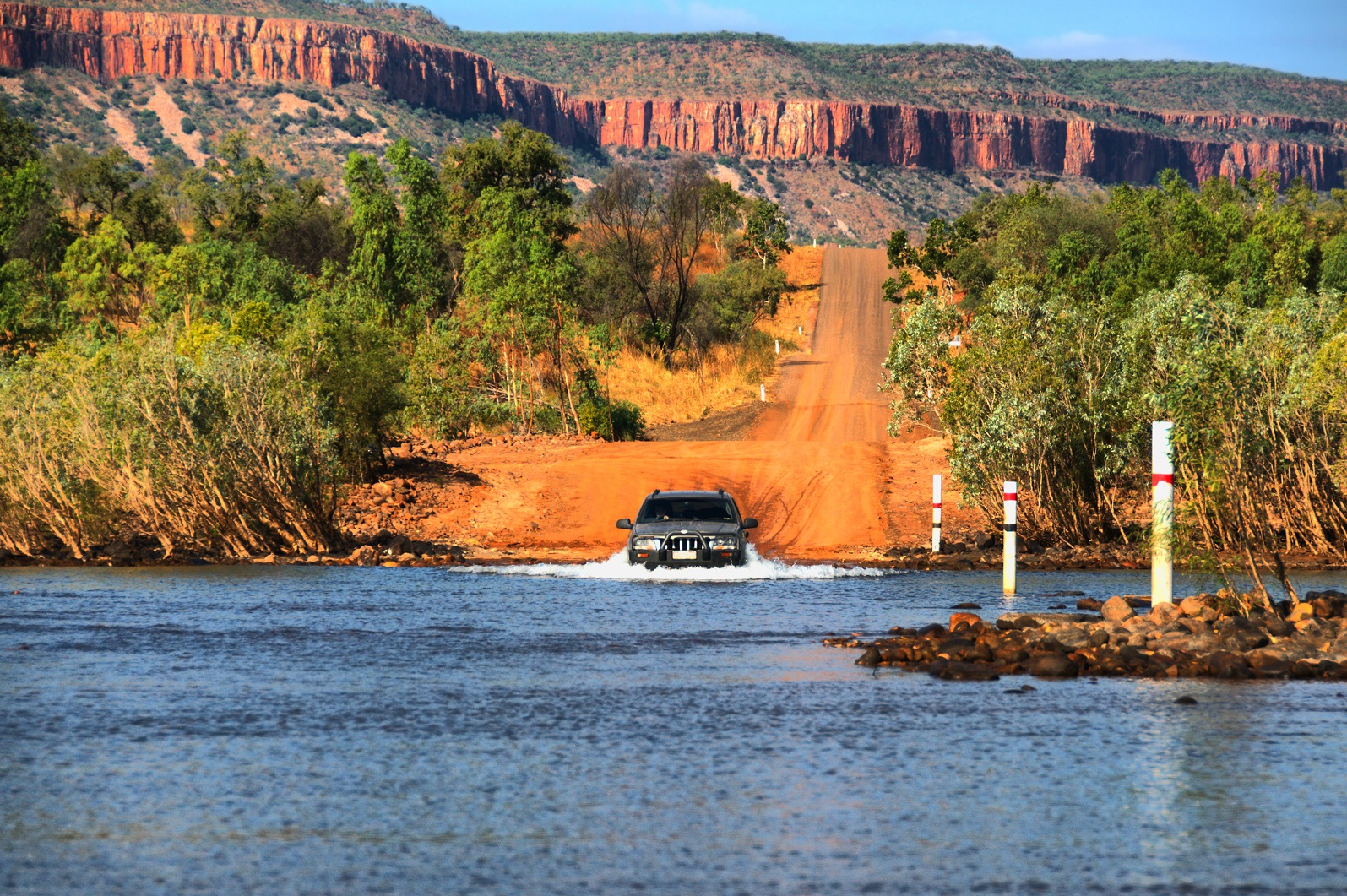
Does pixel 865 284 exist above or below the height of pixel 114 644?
above

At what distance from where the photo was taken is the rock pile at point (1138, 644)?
15.8 m

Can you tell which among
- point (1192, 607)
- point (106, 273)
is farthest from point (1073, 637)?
point (106, 273)

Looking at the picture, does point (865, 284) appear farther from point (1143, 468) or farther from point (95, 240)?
point (1143, 468)

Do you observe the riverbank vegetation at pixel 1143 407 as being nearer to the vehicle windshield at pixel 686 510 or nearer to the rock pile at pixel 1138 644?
the rock pile at pixel 1138 644

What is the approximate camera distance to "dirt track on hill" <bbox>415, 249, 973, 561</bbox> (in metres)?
38.6

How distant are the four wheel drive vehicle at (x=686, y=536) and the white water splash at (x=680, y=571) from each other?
0.20 meters

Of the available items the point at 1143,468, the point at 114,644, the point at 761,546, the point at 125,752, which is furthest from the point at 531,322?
the point at 125,752

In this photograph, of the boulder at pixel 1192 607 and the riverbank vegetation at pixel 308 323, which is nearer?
the boulder at pixel 1192 607

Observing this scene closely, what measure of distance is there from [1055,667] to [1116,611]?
342 centimetres

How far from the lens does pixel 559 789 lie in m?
10.3

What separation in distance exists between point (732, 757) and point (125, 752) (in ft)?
14.3

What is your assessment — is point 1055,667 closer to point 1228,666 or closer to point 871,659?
point 1228,666

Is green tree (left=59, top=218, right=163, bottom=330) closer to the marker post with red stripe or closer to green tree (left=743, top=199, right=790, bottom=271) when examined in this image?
green tree (left=743, top=199, right=790, bottom=271)

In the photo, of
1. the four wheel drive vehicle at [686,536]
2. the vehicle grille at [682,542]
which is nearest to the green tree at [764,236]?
the four wheel drive vehicle at [686,536]
